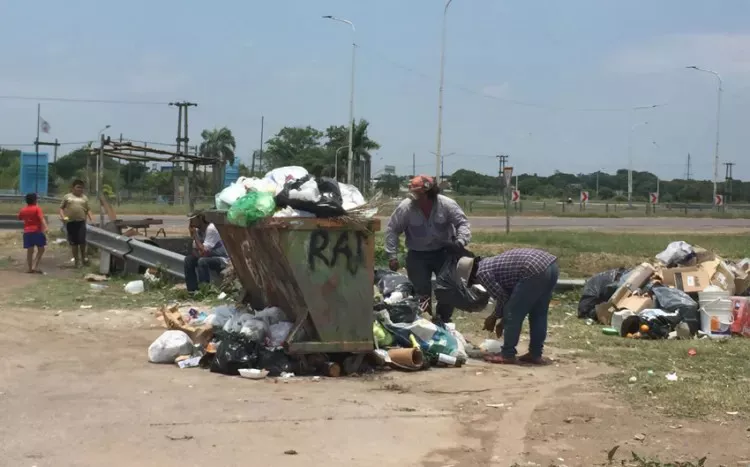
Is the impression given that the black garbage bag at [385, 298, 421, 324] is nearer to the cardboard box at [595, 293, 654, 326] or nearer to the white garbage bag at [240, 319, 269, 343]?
the white garbage bag at [240, 319, 269, 343]

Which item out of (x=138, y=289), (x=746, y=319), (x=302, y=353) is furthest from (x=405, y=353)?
(x=138, y=289)

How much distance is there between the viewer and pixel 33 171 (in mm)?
51750

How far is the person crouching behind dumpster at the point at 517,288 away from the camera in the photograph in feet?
25.5

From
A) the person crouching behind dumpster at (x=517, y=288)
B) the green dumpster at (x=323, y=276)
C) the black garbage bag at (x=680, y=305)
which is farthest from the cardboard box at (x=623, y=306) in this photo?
the green dumpster at (x=323, y=276)

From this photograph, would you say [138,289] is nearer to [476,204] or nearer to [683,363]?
[683,363]

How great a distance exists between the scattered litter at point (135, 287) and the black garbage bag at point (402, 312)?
582 cm

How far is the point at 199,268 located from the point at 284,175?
15.1 ft

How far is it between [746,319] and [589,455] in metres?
5.56

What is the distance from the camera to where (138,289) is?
41.6ft

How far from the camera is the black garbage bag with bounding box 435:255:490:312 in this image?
8.03 metres

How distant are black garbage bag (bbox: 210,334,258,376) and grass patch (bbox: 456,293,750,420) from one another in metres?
2.96

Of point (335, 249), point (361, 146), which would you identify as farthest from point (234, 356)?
point (361, 146)

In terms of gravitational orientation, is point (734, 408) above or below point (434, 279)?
below

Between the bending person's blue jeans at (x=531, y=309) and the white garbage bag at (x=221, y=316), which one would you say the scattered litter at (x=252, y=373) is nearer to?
the white garbage bag at (x=221, y=316)
